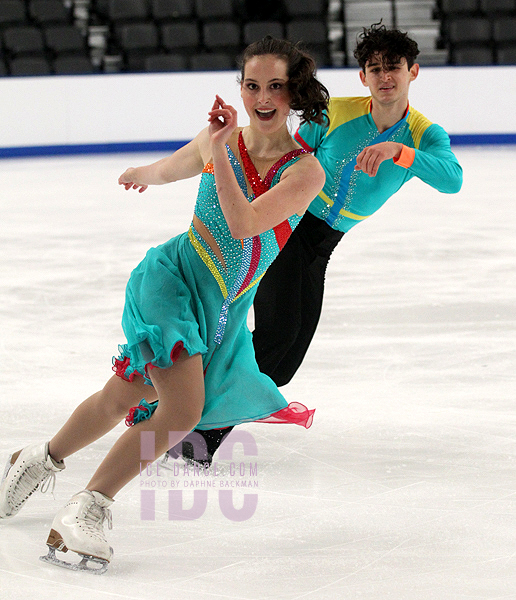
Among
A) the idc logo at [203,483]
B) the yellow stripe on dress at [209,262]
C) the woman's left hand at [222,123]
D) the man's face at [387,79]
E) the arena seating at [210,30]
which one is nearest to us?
the woman's left hand at [222,123]

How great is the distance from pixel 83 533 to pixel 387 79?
160 cm

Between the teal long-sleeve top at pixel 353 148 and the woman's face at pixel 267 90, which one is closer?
the woman's face at pixel 267 90

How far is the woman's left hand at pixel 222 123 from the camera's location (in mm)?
1757

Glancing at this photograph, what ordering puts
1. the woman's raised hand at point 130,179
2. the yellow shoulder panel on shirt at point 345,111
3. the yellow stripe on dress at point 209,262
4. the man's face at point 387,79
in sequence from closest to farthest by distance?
the yellow stripe on dress at point 209,262 → the woman's raised hand at point 130,179 → the man's face at point 387,79 → the yellow shoulder panel on shirt at point 345,111

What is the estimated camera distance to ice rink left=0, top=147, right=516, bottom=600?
6.04 ft

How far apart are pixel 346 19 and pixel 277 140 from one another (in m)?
10.2

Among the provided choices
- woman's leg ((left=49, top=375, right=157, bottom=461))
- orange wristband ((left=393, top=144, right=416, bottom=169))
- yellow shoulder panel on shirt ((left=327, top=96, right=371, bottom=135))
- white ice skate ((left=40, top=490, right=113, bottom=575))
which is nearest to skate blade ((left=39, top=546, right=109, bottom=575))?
white ice skate ((left=40, top=490, right=113, bottom=575))

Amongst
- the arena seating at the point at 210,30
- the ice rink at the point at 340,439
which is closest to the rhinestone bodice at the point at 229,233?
the ice rink at the point at 340,439

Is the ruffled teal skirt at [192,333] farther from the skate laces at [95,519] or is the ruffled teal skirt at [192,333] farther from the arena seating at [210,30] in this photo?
the arena seating at [210,30]

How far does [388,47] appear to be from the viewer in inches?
102

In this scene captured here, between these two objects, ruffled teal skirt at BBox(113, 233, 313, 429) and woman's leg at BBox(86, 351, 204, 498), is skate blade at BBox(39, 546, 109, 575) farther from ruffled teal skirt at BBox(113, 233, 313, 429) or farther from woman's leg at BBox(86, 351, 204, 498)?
ruffled teal skirt at BBox(113, 233, 313, 429)

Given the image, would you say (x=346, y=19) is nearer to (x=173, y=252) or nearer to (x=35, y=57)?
(x=35, y=57)

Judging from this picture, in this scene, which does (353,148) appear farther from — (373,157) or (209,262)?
(209,262)

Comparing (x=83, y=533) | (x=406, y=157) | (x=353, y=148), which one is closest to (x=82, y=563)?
(x=83, y=533)
